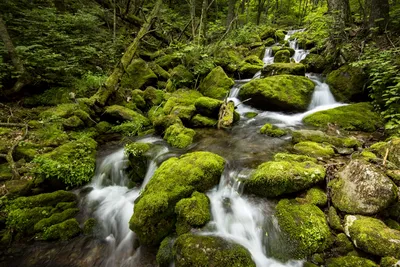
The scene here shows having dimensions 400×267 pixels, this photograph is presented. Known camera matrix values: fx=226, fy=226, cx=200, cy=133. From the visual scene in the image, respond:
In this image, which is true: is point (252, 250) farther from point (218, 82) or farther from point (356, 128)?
point (218, 82)

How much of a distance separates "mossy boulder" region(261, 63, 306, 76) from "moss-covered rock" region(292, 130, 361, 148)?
170 inches

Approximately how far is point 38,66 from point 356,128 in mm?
10597

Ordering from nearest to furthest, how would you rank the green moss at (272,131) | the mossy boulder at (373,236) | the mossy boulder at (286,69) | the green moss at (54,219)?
the mossy boulder at (373,236) < the green moss at (54,219) < the green moss at (272,131) < the mossy boulder at (286,69)

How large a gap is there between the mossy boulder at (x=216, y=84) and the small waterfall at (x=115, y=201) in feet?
14.1

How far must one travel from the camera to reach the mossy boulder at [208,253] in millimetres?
2949

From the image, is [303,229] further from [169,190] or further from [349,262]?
[169,190]

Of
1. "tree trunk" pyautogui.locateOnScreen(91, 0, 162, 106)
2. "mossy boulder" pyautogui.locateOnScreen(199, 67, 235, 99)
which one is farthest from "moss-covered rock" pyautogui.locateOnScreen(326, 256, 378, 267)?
"tree trunk" pyautogui.locateOnScreen(91, 0, 162, 106)

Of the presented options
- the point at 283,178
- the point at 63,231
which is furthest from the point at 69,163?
the point at 283,178

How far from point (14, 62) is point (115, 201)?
20.1ft

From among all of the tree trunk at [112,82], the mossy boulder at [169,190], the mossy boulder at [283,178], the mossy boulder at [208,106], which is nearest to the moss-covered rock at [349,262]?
the mossy boulder at [283,178]

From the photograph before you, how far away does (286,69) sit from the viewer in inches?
373

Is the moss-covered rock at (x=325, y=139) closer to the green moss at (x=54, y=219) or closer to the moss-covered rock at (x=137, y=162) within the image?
the moss-covered rock at (x=137, y=162)

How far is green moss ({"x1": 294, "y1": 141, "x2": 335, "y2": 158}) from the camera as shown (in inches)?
188

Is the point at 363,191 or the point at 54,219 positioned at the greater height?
the point at 363,191
